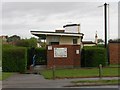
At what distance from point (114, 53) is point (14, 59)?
59.2 ft

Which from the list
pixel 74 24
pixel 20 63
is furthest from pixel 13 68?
pixel 74 24

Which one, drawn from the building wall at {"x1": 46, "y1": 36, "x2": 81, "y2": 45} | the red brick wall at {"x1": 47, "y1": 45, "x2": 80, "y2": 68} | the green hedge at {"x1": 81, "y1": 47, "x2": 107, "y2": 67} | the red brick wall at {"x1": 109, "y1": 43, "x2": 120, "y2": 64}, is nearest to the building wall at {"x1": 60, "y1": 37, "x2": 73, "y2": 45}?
the building wall at {"x1": 46, "y1": 36, "x2": 81, "y2": 45}

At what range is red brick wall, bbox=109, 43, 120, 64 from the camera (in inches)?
1821

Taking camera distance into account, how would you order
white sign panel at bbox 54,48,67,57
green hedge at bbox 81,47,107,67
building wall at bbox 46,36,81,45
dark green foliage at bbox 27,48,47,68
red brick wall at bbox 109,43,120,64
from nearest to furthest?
1. green hedge at bbox 81,47,107,67
2. white sign panel at bbox 54,48,67,57
3. building wall at bbox 46,36,81,45
4. dark green foliage at bbox 27,48,47,68
5. red brick wall at bbox 109,43,120,64


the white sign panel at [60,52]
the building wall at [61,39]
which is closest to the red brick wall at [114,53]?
the building wall at [61,39]

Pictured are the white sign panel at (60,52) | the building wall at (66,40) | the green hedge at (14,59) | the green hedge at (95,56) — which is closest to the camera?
the green hedge at (14,59)

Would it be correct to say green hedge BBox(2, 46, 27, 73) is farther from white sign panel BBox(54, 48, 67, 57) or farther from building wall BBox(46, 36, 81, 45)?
building wall BBox(46, 36, 81, 45)

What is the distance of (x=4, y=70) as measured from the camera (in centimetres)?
3269

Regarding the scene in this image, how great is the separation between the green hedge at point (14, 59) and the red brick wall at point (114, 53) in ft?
55.4

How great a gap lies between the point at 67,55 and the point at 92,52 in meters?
2.64

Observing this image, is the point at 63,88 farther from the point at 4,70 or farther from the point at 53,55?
the point at 53,55

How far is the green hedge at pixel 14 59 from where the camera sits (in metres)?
32.4

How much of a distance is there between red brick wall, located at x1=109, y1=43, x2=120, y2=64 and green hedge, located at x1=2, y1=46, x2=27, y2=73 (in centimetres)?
1688

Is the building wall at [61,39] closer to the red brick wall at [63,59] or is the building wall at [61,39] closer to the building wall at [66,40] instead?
the building wall at [66,40]
